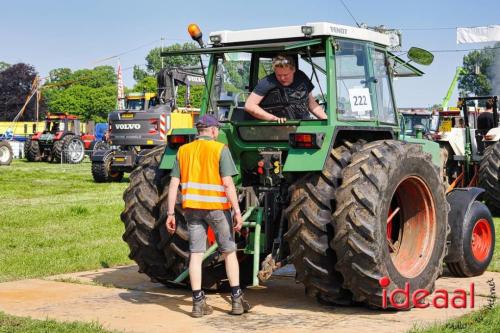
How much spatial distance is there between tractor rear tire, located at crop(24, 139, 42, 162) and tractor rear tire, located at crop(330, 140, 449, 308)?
104 ft

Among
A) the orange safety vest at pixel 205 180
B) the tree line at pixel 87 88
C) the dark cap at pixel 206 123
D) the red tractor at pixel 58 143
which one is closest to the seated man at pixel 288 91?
the dark cap at pixel 206 123

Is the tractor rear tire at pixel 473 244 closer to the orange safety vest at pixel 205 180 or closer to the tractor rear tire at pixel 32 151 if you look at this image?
the orange safety vest at pixel 205 180

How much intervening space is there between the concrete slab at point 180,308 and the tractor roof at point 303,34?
2.44 meters

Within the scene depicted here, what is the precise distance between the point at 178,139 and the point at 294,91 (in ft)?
3.93

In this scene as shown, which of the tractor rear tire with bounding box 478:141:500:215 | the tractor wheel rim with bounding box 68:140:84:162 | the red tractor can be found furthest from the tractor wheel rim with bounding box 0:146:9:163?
the tractor rear tire with bounding box 478:141:500:215

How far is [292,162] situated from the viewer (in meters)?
6.82

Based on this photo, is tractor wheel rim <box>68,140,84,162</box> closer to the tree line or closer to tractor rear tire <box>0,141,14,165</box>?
tractor rear tire <box>0,141,14,165</box>

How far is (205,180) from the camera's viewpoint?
689 cm

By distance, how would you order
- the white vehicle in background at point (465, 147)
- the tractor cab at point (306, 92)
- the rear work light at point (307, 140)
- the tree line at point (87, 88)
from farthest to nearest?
the tree line at point (87, 88)
the white vehicle in background at point (465, 147)
the tractor cab at point (306, 92)
the rear work light at point (307, 140)

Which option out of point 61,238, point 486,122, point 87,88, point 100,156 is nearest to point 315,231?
point 61,238

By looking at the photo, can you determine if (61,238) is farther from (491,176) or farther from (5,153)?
(5,153)

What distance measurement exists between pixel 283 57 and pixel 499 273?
3.64m

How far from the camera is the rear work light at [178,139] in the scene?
25.3 ft

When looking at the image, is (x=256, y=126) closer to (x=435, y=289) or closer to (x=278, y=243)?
(x=278, y=243)
